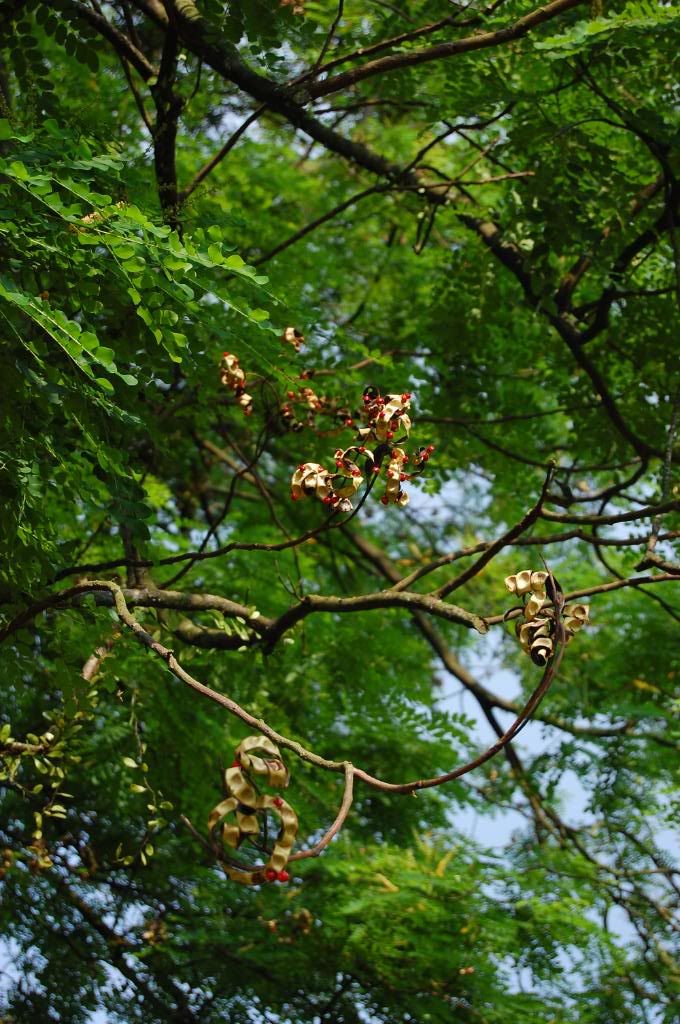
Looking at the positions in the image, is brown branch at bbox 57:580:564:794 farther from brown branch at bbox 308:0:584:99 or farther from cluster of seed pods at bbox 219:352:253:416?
brown branch at bbox 308:0:584:99

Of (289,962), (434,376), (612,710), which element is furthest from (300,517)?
(289,962)

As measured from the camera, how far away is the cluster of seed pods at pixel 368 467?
242cm

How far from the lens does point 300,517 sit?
6.12 m

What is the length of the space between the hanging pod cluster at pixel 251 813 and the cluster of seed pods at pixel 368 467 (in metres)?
0.85

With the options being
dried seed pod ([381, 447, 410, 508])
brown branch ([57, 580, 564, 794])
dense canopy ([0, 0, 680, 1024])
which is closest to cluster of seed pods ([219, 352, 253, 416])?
dense canopy ([0, 0, 680, 1024])

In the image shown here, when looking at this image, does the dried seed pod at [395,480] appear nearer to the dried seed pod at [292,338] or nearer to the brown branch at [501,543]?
the brown branch at [501,543]

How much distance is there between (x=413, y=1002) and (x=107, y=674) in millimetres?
2189

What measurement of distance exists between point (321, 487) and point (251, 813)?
90cm

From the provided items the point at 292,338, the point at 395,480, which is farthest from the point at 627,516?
the point at 292,338

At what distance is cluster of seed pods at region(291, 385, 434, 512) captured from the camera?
2419 mm

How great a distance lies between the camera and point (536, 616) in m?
1.96

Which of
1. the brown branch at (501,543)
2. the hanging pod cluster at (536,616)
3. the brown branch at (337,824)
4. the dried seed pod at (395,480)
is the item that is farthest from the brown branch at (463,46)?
the brown branch at (337,824)

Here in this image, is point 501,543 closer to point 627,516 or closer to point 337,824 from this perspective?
point 627,516

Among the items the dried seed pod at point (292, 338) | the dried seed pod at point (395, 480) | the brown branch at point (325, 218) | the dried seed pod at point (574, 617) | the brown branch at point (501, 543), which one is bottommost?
the dried seed pod at point (574, 617)
